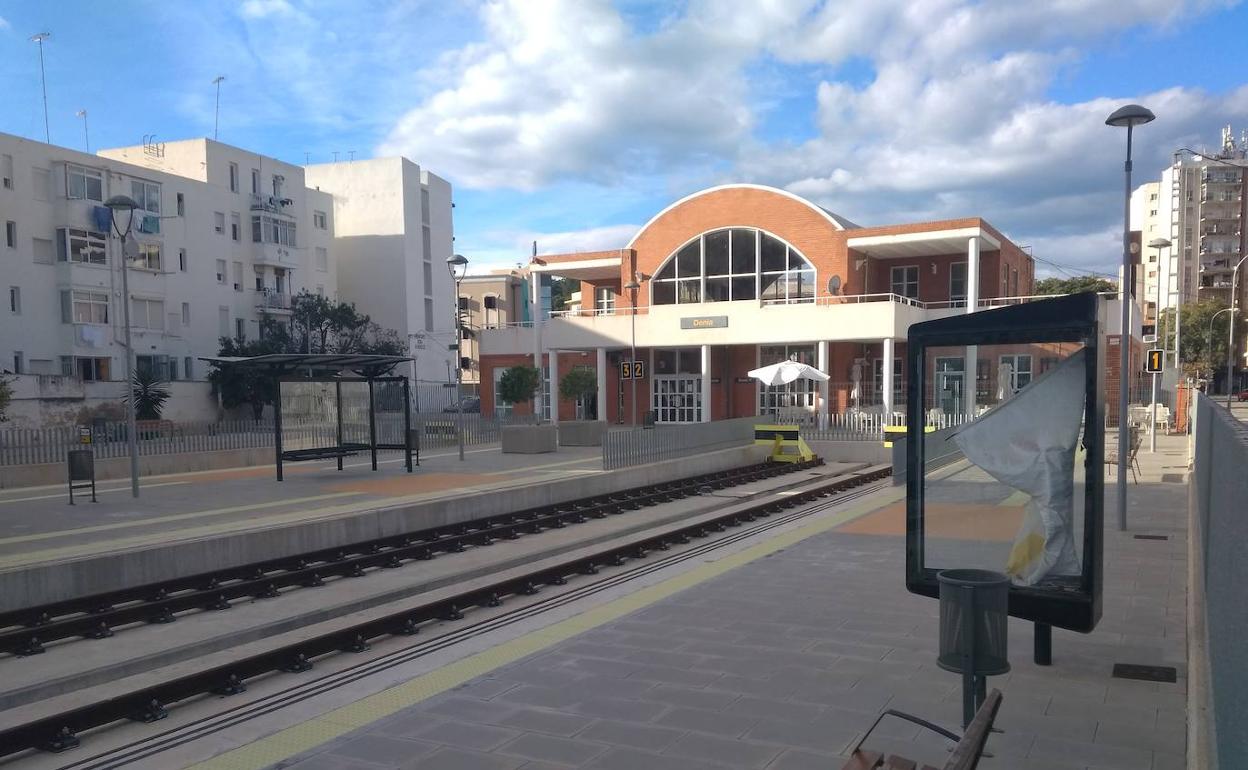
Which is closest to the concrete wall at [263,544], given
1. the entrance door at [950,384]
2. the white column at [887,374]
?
the entrance door at [950,384]

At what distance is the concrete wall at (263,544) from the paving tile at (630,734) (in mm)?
7349

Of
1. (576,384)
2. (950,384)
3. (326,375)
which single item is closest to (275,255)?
(576,384)

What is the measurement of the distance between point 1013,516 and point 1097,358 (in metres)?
1.37

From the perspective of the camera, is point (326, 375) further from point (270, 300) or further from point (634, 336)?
point (270, 300)

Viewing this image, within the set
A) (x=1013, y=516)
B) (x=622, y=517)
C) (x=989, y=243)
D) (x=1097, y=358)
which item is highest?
(x=989, y=243)

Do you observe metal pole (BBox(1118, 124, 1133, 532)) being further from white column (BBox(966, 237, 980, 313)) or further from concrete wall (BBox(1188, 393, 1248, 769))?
white column (BBox(966, 237, 980, 313))

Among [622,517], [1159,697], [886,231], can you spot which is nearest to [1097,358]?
[1159,697]

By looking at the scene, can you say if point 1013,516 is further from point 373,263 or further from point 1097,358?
point 373,263

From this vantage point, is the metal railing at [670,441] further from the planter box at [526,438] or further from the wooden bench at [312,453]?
the wooden bench at [312,453]

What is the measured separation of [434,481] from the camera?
1844 cm

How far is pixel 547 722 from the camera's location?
550 centimetres

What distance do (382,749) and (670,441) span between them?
16.7 m

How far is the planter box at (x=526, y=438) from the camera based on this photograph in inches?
1001

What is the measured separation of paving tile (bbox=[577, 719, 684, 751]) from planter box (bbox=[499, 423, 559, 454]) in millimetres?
20146
